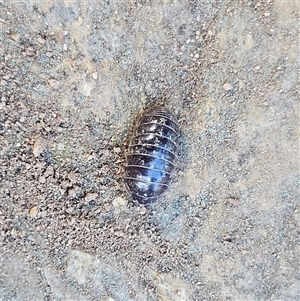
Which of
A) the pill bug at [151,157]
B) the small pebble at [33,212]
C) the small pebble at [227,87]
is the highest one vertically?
the small pebble at [227,87]

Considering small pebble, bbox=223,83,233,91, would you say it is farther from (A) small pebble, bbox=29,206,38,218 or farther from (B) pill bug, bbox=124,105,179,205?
(A) small pebble, bbox=29,206,38,218

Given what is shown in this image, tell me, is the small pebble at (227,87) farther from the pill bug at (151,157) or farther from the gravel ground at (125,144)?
the pill bug at (151,157)

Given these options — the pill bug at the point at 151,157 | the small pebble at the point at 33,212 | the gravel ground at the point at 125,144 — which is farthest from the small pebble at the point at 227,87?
the small pebble at the point at 33,212

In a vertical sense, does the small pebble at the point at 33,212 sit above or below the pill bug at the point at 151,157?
below

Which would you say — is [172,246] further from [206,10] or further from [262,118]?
[206,10]

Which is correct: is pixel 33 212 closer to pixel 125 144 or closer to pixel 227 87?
pixel 125 144

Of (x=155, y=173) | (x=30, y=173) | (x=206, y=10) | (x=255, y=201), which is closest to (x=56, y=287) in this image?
(x=30, y=173)
